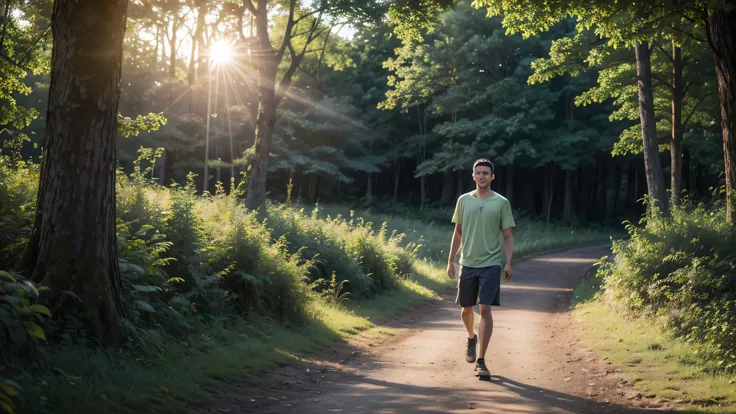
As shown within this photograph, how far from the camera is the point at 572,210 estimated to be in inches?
2270

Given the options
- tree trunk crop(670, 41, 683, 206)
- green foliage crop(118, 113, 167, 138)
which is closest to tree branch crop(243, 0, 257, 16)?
green foliage crop(118, 113, 167, 138)

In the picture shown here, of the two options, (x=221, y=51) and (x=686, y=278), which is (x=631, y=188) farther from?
(x=686, y=278)

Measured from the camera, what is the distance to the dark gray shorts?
28.7 ft

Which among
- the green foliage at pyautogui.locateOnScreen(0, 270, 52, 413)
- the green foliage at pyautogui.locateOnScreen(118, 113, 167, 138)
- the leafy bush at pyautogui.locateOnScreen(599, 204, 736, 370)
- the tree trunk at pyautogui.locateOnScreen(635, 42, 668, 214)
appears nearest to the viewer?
the green foliage at pyautogui.locateOnScreen(0, 270, 52, 413)

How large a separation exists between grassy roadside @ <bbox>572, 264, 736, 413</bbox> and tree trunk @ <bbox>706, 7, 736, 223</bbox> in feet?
8.70

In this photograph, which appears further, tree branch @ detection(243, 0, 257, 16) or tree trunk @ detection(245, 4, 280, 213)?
tree trunk @ detection(245, 4, 280, 213)

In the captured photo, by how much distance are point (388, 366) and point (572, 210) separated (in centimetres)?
5031

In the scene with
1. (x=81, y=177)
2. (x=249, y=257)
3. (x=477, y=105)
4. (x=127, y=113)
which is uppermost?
(x=477, y=105)

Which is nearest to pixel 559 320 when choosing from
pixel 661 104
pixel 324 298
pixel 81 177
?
pixel 324 298

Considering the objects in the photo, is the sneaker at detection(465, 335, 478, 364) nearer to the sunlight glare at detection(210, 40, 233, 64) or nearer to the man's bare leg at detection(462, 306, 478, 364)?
the man's bare leg at detection(462, 306, 478, 364)

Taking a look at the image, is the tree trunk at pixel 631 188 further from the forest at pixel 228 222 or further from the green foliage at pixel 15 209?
the green foliage at pixel 15 209

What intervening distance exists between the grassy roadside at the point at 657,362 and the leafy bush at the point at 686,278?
244 millimetres

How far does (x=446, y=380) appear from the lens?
8516mm

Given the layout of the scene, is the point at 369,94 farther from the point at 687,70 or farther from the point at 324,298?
the point at 324,298
